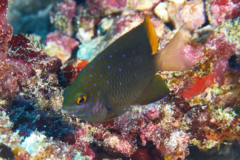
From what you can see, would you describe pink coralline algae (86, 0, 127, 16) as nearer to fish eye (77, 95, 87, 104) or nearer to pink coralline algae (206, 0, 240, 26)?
pink coralline algae (206, 0, 240, 26)

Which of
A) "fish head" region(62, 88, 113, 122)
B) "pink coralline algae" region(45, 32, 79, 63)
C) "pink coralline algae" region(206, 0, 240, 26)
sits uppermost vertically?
"pink coralline algae" region(45, 32, 79, 63)

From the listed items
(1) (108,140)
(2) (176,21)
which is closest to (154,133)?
(1) (108,140)

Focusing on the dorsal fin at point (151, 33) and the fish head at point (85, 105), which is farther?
the dorsal fin at point (151, 33)

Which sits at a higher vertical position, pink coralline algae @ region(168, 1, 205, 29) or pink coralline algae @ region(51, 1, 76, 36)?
pink coralline algae @ region(51, 1, 76, 36)

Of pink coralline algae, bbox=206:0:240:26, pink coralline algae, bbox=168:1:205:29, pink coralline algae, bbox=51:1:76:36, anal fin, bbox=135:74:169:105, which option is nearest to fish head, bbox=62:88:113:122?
anal fin, bbox=135:74:169:105

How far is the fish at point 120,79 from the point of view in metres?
1.87

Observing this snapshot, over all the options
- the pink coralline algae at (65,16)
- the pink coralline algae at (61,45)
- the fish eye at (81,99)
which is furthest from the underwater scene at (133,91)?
the pink coralline algae at (65,16)

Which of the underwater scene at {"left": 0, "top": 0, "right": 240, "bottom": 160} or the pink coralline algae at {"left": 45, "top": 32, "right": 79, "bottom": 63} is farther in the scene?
the pink coralline algae at {"left": 45, "top": 32, "right": 79, "bottom": 63}

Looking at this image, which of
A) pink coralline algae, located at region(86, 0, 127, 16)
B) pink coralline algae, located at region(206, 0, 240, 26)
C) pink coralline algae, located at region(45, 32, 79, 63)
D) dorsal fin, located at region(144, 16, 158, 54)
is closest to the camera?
dorsal fin, located at region(144, 16, 158, 54)

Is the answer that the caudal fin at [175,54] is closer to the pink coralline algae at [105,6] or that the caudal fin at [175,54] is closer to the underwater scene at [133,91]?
the underwater scene at [133,91]

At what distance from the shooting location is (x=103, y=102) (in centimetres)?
190

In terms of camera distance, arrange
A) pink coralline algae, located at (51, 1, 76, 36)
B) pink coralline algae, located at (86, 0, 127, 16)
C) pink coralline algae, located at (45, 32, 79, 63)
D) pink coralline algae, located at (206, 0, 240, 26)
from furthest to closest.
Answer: pink coralline algae, located at (51, 1, 76, 36)
pink coralline algae, located at (45, 32, 79, 63)
pink coralline algae, located at (86, 0, 127, 16)
pink coralline algae, located at (206, 0, 240, 26)

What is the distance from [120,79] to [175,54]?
2.90 ft

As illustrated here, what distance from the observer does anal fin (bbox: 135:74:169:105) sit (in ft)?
6.48
